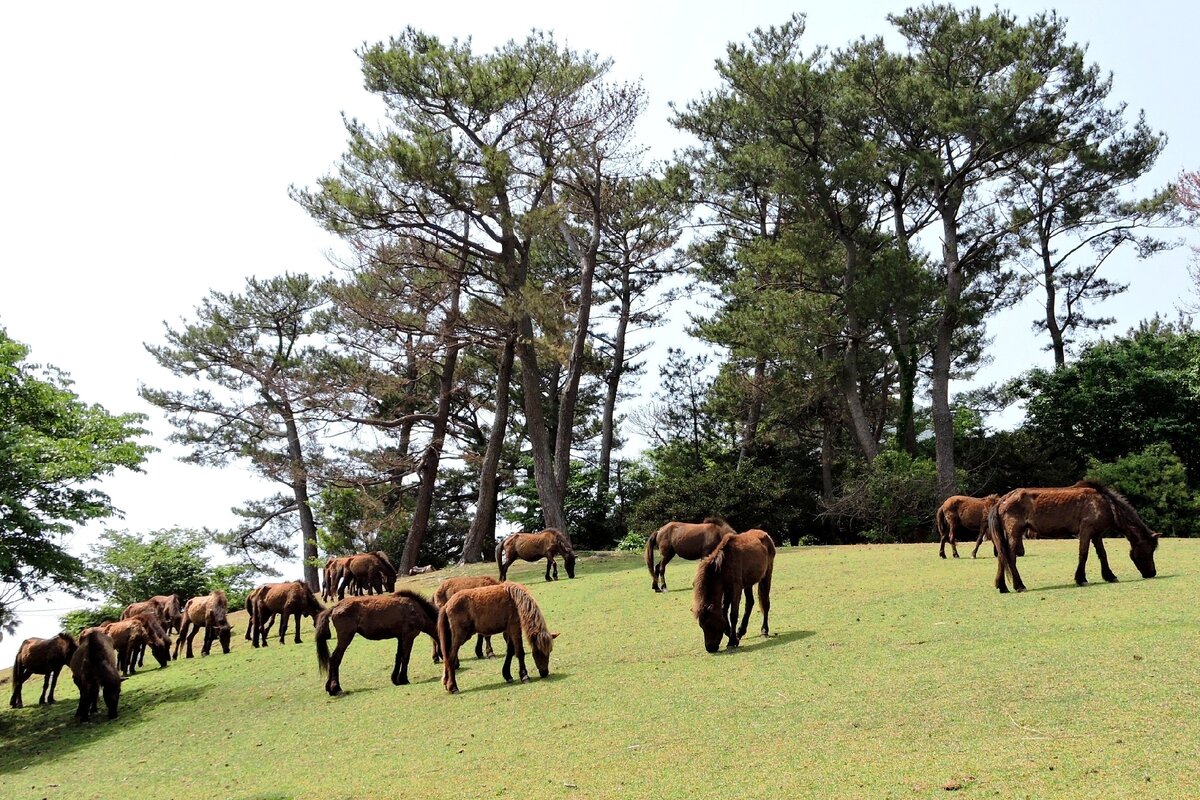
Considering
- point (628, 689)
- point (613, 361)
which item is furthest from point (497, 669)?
point (613, 361)

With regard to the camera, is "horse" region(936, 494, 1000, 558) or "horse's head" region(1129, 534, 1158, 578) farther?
"horse" region(936, 494, 1000, 558)

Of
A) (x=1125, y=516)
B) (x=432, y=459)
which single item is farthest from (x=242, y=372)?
(x=1125, y=516)

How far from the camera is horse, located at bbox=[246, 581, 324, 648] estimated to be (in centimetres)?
1933

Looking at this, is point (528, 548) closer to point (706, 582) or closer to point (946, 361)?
point (706, 582)

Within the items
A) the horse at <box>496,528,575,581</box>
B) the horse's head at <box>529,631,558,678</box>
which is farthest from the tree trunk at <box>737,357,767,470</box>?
the horse's head at <box>529,631,558,678</box>

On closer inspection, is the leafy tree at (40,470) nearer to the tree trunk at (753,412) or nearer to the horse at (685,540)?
the horse at (685,540)

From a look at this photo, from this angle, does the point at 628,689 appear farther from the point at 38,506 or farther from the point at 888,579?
the point at 38,506

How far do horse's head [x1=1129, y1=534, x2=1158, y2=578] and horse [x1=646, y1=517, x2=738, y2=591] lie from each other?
6.66 m

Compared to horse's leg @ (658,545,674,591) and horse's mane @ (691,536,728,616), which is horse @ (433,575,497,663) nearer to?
horse's mane @ (691,536,728,616)

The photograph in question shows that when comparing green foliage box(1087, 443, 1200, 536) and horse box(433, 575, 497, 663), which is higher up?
green foliage box(1087, 443, 1200, 536)

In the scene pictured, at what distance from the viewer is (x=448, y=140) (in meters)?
31.0

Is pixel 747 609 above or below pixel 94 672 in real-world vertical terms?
above

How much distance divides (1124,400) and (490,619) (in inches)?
1104

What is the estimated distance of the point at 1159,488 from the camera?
2927cm
